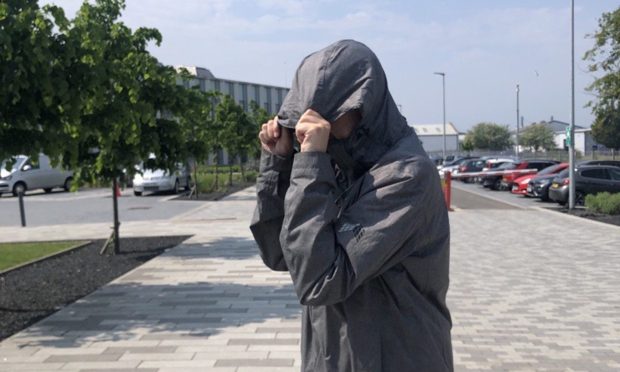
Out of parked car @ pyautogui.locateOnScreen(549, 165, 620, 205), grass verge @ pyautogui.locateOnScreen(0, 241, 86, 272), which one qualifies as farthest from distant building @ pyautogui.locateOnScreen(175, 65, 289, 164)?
grass verge @ pyautogui.locateOnScreen(0, 241, 86, 272)

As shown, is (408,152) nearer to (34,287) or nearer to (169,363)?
(169,363)

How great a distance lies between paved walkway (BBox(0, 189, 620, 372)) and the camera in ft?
18.8

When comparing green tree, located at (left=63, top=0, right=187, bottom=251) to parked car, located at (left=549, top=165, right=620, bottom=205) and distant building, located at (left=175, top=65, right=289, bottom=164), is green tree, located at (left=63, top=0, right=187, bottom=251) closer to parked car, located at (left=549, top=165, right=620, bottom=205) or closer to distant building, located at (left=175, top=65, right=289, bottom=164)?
parked car, located at (left=549, top=165, right=620, bottom=205)

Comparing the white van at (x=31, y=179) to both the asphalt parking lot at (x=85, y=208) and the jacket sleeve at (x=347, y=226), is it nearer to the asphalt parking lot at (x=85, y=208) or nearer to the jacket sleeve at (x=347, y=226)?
the asphalt parking lot at (x=85, y=208)

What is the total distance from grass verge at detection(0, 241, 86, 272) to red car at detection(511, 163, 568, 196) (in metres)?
19.0

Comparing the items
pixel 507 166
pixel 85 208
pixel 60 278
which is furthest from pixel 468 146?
pixel 60 278

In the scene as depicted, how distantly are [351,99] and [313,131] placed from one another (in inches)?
4.8

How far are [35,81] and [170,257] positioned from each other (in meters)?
5.97

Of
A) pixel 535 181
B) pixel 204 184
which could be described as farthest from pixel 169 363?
pixel 204 184

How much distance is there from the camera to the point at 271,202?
1.91 meters

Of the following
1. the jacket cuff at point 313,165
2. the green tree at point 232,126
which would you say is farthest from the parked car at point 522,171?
the jacket cuff at point 313,165

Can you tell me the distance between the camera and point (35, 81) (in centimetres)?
636

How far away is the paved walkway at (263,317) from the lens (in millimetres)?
5730

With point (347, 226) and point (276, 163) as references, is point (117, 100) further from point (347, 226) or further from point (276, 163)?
point (347, 226)
